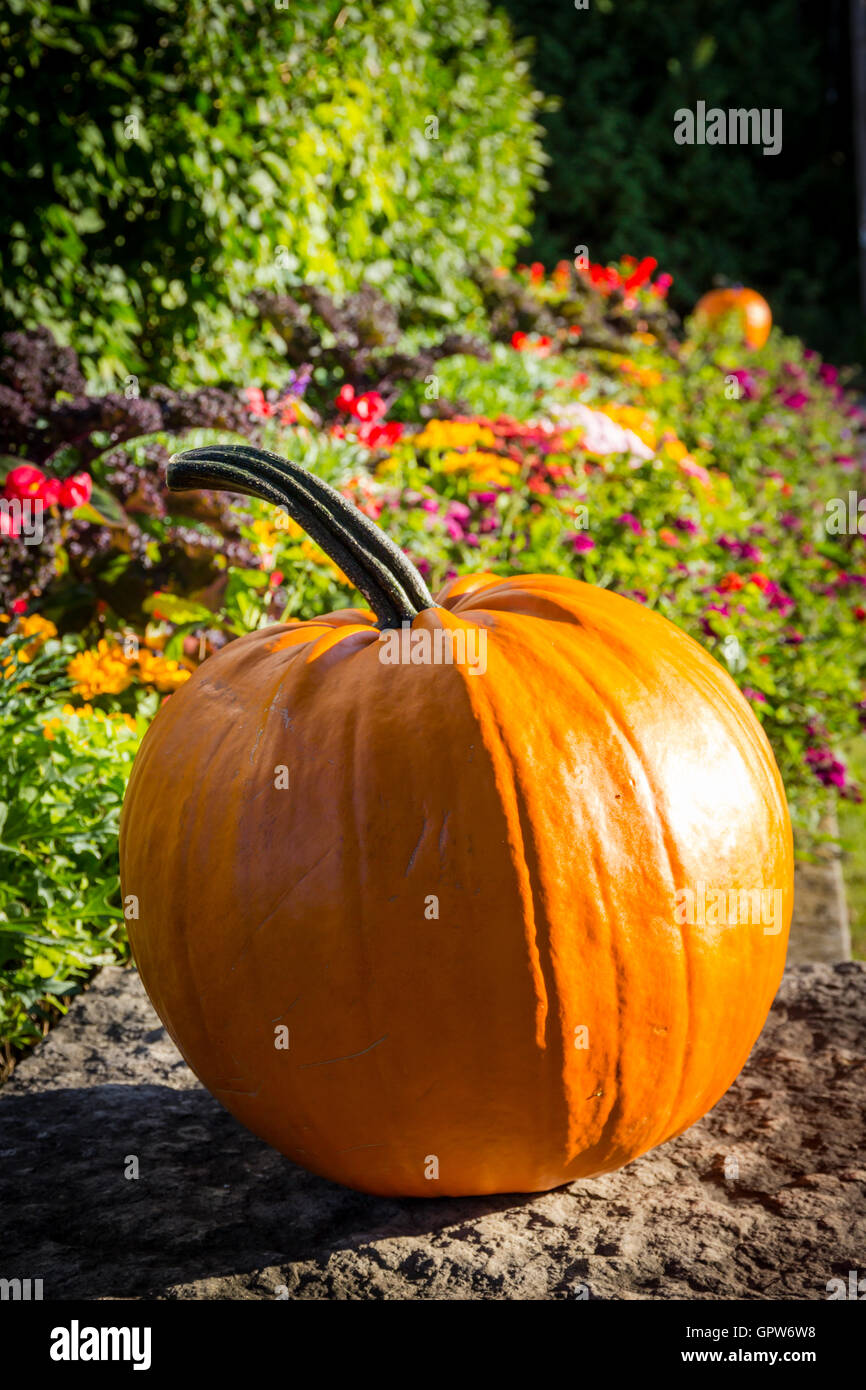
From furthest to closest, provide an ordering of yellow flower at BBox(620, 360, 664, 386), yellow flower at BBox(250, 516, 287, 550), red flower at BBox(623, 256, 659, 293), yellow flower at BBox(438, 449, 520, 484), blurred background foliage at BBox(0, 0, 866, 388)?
red flower at BBox(623, 256, 659, 293) → yellow flower at BBox(620, 360, 664, 386) → blurred background foliage at BBox(0, 0, 866, 388) → yellow flower at BBox(438, 449, 520, 484) → yellow flower at BBox(250, 516, 287, 550)

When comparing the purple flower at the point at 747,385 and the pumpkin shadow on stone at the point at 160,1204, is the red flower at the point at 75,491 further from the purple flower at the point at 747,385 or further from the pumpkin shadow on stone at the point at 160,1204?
the purple flower at the point at 747,385

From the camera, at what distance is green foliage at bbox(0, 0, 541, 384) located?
4.05 meters

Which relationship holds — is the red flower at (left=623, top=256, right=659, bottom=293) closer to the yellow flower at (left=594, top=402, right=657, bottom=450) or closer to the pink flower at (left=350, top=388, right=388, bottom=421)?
the yellow flower at (left=594, top=402, right=657, bottom=450)

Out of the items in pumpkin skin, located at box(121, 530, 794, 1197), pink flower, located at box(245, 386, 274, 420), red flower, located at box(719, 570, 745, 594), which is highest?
pink flower, located at box(245, 386, 274, 420)

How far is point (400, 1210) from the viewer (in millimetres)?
1565

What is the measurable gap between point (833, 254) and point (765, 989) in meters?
13.5

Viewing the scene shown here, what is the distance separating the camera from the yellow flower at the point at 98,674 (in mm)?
2857

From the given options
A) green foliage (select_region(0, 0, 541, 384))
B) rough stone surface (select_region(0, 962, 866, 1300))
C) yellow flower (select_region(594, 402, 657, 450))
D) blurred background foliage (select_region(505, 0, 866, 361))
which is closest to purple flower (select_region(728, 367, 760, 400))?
yellow flower (select_region(594, 402, 657, 450))

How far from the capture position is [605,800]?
142cm

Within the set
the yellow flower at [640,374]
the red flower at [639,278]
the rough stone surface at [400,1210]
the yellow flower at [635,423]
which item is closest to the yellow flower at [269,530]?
the rough stone surface at [400,1210]

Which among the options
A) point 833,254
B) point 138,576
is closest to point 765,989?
point 138,576

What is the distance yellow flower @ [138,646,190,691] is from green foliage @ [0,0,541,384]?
74.0 inches

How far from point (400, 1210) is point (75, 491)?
212 cm
